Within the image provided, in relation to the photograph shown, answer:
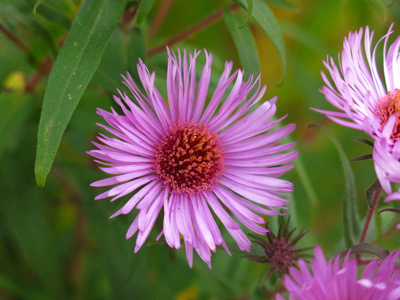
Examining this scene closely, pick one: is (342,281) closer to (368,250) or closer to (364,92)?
(368,250)

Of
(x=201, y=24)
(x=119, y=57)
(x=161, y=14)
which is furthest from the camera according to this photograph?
(x=161, y=14)

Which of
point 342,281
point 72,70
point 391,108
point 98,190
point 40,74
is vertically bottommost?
point 342,281

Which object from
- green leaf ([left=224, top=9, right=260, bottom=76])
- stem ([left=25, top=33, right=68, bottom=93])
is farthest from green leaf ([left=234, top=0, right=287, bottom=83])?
stem ([left=25, top=33, right=68, bottom=93])

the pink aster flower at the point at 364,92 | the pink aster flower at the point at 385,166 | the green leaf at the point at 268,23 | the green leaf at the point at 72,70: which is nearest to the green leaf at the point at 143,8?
the green leaf at the point at 72,70

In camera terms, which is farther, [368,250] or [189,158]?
[189,158]

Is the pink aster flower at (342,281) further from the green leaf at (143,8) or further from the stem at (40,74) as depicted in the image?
the stem at (40,74)

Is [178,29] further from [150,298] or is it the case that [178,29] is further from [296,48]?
[150,298]


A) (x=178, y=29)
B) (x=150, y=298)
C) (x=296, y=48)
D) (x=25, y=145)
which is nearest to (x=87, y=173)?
(x=25, y=145)

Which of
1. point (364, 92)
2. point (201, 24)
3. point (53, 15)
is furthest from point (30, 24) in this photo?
point (364, 92)
